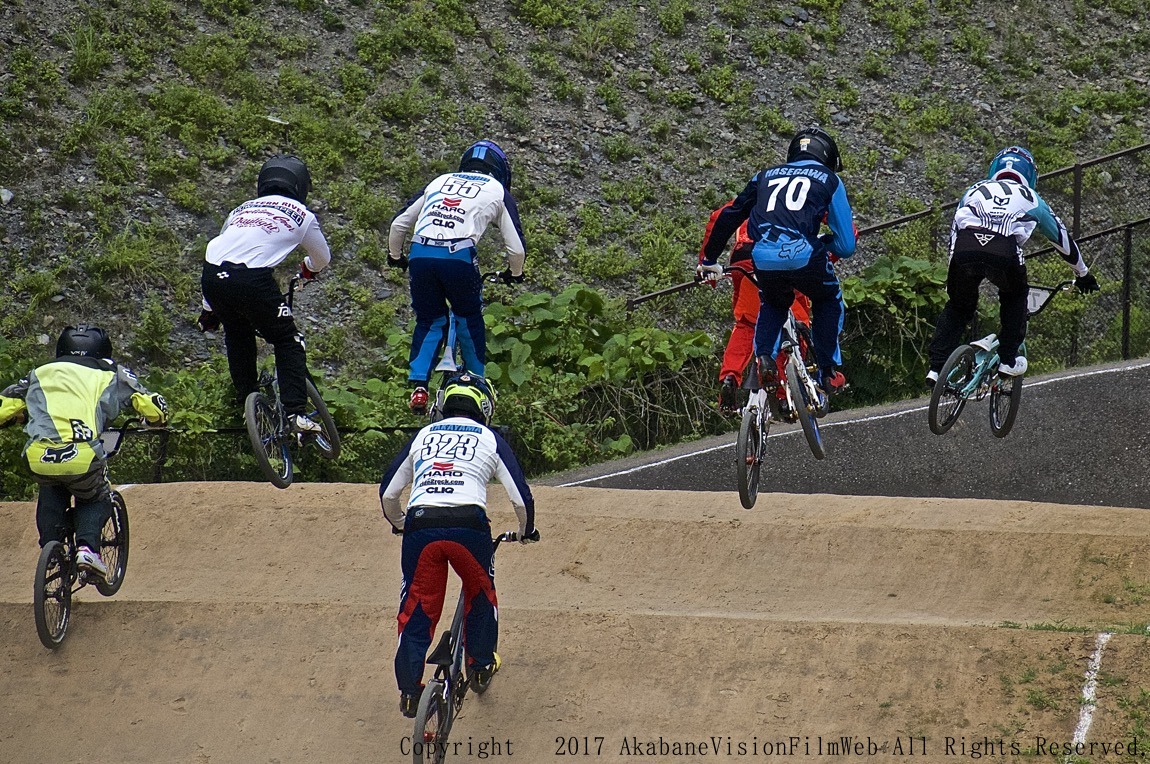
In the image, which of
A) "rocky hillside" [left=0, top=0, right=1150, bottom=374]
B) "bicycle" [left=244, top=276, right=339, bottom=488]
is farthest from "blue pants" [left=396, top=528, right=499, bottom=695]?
"rocky hillside" [left=0, top=0, right=1150, bottom=374]

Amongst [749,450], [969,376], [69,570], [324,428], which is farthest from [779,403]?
[69,570]

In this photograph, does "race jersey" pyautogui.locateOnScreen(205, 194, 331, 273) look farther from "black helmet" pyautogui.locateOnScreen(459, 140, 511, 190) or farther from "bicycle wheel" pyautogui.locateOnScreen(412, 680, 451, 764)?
"bicycle wheel" pyautogui.locateOnScreen(412, 680, 451, 764)

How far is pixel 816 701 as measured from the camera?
9125mm

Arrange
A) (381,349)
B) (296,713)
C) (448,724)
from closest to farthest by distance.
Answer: (448,724) → (296,713) → (381,349)

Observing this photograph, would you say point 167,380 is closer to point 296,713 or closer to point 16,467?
point 16,467

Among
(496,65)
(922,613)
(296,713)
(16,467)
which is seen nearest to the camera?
(296,713)

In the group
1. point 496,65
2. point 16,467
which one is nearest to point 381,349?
point 16,467

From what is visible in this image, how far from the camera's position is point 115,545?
10.6 m

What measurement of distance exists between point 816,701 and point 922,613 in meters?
1.98

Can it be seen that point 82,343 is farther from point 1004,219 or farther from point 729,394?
point 1004,219

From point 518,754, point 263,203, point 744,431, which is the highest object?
point 263,203

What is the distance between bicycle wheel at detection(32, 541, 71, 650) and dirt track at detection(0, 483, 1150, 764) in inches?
9.2

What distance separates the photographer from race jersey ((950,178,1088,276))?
10.7 metres

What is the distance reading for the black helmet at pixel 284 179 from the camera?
33.8 ft
